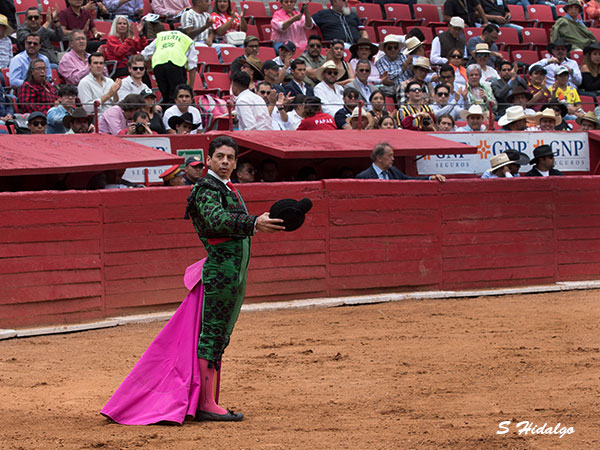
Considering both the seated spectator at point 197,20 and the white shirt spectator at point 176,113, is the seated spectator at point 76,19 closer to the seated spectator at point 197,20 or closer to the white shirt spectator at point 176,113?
the seated spectator at point 197,20

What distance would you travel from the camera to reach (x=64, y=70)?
12.3 metres

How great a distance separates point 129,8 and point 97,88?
12.7 ft

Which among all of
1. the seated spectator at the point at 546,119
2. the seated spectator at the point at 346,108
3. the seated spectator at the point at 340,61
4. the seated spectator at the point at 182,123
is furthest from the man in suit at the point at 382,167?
the seated spectator at the point at 546,119

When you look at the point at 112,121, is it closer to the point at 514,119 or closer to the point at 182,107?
the point at 182,107

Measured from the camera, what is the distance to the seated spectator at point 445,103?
44.6 feet

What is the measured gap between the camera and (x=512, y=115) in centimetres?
1350

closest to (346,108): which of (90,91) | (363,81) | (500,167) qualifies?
(363,81)

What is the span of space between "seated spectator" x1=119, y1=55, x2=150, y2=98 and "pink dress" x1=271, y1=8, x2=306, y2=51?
4095 millimetres

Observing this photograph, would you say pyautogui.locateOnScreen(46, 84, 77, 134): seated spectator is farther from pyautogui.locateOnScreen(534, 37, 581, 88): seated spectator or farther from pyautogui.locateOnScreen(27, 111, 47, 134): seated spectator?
pyautogui.locateOnScreen(534, 37, 581, 88): seated spectator

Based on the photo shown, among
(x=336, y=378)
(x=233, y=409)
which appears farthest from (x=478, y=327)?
(x=233, y=409)

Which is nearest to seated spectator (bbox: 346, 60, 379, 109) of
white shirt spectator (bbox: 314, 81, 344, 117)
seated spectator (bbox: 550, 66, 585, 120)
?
white shirt spectator (bbox: 314, 81, 344, 117)

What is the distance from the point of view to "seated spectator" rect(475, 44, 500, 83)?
50.6 feet

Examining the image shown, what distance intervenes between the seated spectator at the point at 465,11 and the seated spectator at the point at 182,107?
7537 mm

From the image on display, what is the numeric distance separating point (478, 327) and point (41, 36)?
7345 millimetres
